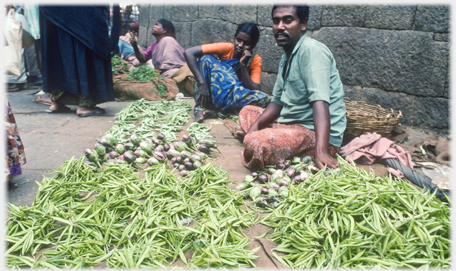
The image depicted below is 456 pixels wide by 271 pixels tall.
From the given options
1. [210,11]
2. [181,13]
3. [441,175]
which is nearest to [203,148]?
[441,175]

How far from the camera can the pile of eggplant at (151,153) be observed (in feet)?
8.47

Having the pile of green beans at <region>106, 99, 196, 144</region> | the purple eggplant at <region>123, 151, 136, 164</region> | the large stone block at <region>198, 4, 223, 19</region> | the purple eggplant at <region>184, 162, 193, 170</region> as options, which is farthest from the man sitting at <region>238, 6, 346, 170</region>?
the large stone block at <region>198, 4, 223, 19</region>

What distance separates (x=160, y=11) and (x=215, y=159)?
7.44 metres

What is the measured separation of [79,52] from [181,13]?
162 inches

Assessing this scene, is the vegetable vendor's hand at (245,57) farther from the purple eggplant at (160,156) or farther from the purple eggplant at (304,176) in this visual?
the purple eggplant at (304,176)

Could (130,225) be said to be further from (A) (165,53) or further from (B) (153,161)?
(A) (165,53)

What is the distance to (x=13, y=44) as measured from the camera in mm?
5805

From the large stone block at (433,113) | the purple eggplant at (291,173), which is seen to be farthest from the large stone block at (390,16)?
the purple eggplant at (291,173)

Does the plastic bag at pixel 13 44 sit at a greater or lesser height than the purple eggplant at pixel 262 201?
greater

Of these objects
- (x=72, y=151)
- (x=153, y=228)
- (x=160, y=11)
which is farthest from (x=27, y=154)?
(x=160, y=11)

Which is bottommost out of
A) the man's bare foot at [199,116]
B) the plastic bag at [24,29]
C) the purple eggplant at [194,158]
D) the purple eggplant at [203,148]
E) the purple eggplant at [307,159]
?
the man's bare foot at [199,116]

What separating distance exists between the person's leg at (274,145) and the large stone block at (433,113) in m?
2.15

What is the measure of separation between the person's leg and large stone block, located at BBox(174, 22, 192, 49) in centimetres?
555

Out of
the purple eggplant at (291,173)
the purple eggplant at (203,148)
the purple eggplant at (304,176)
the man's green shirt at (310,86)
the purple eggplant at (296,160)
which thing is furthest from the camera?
the purple eggplant at (203,148)
